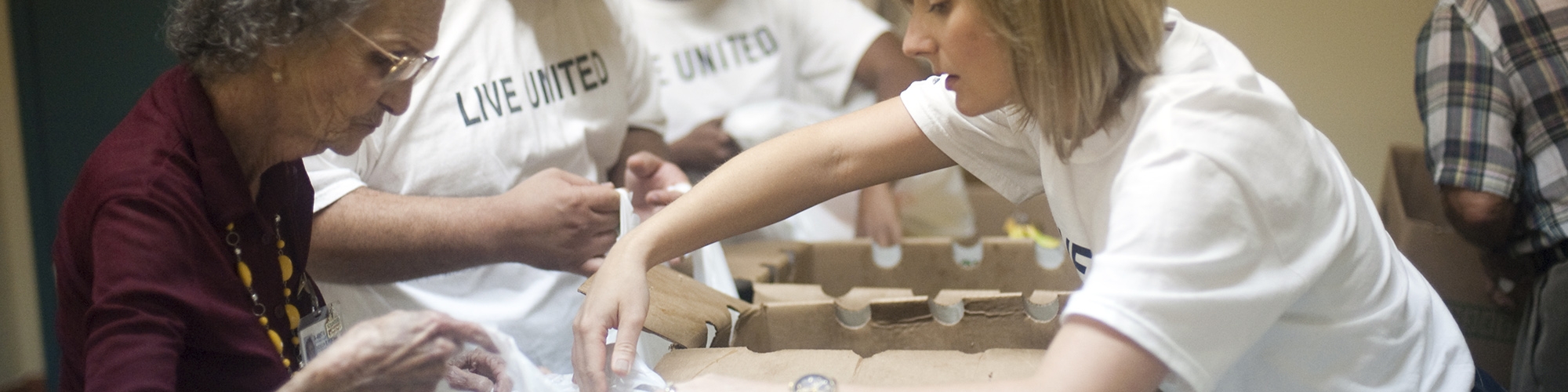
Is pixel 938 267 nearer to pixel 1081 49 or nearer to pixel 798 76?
pixel 1081 49

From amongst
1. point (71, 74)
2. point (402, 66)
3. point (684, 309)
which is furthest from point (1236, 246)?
point (71, 74)

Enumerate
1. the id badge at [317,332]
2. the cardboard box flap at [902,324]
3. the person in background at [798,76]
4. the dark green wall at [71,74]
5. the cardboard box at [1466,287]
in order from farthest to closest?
the dark green wall at [71,74]
the person in background at [798,76]
the cardboard box at [1466,287]
the cardboard box flap at [902,324]
the id badge at [317,332]

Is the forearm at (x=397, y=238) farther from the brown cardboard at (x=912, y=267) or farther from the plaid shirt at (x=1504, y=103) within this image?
the plaid shirt at (x=1504, y=103)

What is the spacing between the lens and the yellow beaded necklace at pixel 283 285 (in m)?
0.87

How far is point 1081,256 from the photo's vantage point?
91 cm

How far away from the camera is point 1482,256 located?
67.4 inches

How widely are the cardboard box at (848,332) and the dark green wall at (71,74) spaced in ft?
5.38

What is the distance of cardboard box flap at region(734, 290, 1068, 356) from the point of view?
1.09 meters

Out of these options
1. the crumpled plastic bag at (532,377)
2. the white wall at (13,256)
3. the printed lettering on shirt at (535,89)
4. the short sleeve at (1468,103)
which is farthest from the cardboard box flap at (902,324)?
the white wall at (13,256)

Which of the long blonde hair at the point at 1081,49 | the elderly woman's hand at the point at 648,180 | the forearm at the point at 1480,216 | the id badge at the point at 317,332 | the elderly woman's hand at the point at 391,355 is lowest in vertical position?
the forearm at the point at 1480,216

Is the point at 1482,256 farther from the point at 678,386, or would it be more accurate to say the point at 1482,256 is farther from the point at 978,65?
the point at 678,386

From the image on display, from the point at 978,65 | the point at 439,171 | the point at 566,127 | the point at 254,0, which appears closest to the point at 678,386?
the point at 978,65

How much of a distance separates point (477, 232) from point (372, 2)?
16.2 inches

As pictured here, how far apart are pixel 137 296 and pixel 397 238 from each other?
1.67 ft
